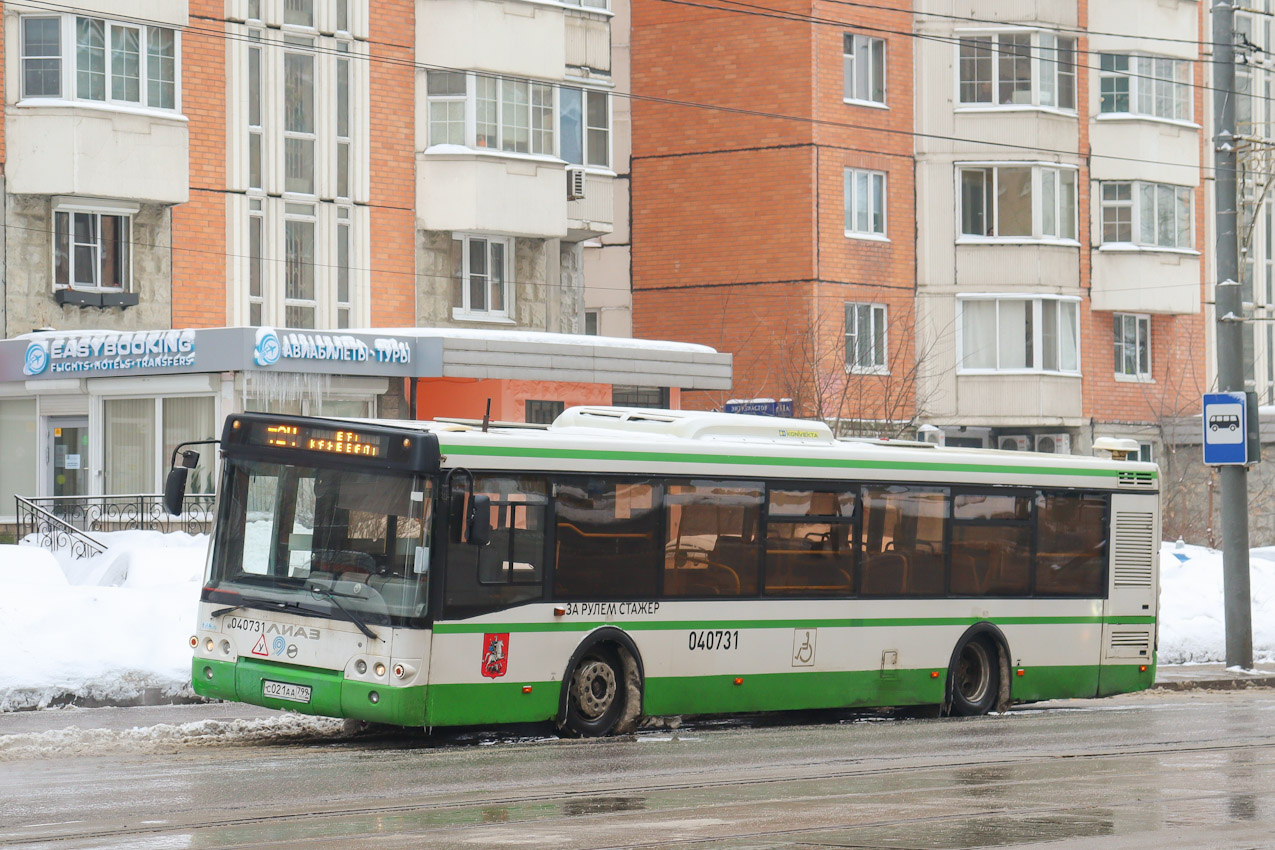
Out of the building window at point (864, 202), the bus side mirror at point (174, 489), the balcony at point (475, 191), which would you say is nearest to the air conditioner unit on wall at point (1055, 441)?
the building window at point (864, 202)

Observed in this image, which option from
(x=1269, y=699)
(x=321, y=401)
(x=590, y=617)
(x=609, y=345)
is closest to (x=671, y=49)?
(x=609, y=345)

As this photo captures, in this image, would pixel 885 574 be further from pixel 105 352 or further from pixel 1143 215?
pixel 1143 215

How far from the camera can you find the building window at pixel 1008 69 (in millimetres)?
45812

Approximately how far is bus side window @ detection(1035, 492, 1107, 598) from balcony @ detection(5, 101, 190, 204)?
59.1 ft

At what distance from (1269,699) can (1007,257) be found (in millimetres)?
26036

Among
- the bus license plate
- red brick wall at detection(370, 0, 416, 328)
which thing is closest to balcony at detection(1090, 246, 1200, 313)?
red brick wall at detection(370, 0, 416, 328)

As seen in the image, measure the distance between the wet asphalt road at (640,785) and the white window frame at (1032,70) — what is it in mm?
29924

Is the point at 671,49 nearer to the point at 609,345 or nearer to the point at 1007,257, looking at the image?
Answer: the point at 1007,257

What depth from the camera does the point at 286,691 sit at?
14.5 m

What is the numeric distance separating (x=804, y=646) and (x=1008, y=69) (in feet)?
102

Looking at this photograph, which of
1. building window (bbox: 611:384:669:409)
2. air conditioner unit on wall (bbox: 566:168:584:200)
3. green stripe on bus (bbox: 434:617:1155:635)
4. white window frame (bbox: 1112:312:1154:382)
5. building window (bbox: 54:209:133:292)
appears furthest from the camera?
white window frame (bbox: 1112:312:1154:382)

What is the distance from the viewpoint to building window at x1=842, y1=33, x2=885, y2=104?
146 feet

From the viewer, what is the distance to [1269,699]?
2067 centimetres

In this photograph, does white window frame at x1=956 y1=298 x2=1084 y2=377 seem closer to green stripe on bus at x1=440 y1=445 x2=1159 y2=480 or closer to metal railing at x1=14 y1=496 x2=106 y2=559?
metal railing at x1=14 y1=496 x2=106 y2=559
